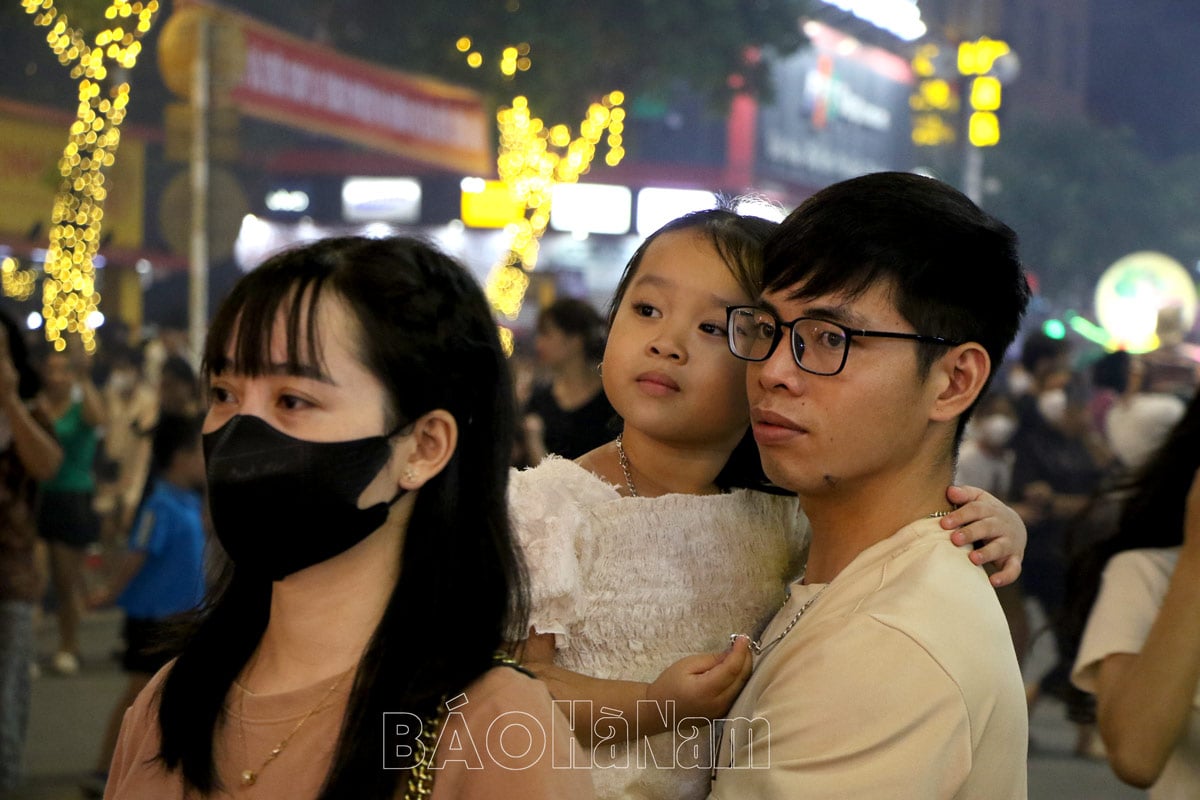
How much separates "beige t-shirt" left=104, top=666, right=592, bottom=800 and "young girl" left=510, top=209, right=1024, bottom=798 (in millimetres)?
442

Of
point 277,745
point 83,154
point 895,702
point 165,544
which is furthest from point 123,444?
point 895,702

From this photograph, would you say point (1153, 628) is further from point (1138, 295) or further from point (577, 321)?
point (1138, 295)

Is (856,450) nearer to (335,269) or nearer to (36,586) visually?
(335,269)

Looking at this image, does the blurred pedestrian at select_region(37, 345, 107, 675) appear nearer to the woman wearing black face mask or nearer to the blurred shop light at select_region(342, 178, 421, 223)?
the woman wearing black face mask

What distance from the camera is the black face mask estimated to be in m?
1.54

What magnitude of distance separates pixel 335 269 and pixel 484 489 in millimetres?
320

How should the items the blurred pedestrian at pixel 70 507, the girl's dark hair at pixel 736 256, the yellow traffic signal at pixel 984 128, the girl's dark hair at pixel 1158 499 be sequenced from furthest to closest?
the yellow traffic signal at pixel 984 128
the blurred pedestrian at pixel 70 507
the girl's dark hair at pixel 1158 499
the girl's dark hair at pixel 736 256

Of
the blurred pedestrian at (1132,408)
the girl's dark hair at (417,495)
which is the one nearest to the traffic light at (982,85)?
the blurred pedestrian at (1132,408)

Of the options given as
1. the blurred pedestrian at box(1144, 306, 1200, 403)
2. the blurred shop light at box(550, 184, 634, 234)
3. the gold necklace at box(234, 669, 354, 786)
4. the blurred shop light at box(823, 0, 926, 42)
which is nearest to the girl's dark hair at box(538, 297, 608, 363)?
the blurred pedestrian at box(1144, 306, 1200, 403)

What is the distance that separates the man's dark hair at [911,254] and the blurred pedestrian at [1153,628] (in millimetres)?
736

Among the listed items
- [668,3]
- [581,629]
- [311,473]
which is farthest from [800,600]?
[668,3]

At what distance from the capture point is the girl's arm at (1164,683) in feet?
7.35

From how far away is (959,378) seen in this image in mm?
1803

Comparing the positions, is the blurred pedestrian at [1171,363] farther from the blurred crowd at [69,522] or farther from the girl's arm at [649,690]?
the girl's arm at [649,690]
